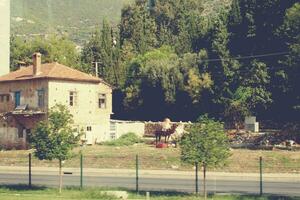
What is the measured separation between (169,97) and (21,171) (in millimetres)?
41163

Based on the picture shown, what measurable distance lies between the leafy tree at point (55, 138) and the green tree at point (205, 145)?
6.35 m

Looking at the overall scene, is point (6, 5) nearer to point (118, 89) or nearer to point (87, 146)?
point (118, 89)

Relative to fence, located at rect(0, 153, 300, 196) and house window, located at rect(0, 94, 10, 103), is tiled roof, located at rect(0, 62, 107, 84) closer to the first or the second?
house window, located at rect(0, 94, 10, 103)

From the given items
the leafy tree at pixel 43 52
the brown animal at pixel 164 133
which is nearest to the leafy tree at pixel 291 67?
the brown animal at pixel 164 133

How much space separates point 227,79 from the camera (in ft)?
268

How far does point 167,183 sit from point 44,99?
27791 mm

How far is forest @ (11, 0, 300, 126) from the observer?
75.0 metres

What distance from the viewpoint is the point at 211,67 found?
8512 centimetres

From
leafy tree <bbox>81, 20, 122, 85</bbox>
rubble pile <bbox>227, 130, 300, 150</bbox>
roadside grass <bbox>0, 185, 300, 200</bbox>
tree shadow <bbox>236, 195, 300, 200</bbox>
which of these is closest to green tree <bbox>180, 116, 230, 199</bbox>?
roadside grass <bbox>0, 185, 300, 200</bbox>

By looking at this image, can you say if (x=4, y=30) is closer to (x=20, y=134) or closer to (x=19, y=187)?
(x=20, y=134)

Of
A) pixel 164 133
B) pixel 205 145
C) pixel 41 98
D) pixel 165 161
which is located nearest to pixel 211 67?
pixel 164 133

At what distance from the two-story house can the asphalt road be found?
2060 cm

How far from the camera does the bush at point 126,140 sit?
6116cm

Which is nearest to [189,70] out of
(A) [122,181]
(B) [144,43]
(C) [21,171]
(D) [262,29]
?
(D) [262,29]
